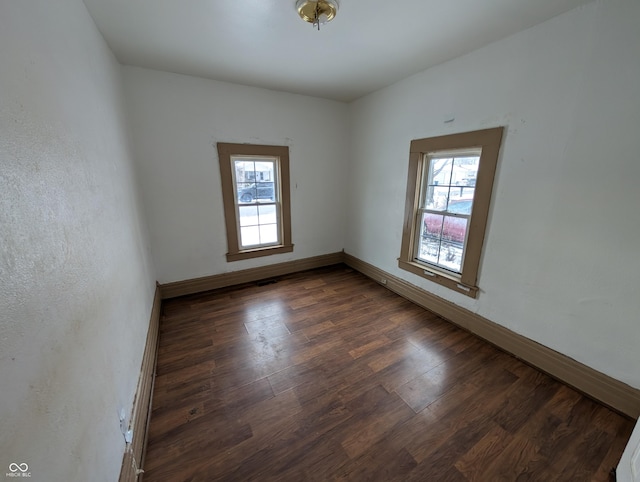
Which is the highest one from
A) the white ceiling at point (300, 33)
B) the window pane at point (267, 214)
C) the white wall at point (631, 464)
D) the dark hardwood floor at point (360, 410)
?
the white ceiling at point (300, 33)

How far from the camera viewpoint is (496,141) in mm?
2100

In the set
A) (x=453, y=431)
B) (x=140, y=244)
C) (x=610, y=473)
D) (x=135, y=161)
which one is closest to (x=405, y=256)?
(x=453, y=431)

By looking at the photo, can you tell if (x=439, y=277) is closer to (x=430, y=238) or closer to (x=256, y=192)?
(x=430, y=238)

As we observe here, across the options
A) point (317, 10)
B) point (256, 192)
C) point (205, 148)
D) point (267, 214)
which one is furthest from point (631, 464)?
point (205, 148)

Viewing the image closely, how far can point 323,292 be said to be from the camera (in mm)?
3340

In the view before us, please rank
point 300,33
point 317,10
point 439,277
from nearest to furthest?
point 317,10 → point 300,33 → point 439,277

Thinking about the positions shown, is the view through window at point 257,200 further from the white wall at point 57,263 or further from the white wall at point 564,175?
the white wall at point 564,175

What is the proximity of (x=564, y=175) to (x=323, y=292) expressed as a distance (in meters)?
2.57

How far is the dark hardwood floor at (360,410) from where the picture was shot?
1.38m

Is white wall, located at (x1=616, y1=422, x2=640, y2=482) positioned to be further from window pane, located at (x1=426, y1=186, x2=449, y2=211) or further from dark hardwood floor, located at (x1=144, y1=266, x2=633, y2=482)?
window pane, located at (x1=426, y1=186, x2=449, y2=211)

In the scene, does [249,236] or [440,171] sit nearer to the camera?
[440,171]

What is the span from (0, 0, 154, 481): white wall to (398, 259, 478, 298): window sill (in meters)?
2.75

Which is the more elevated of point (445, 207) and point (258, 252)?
point (445, 207)

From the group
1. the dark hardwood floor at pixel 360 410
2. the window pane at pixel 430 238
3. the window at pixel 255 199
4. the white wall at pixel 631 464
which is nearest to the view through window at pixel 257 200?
the window at pixel 255 199
